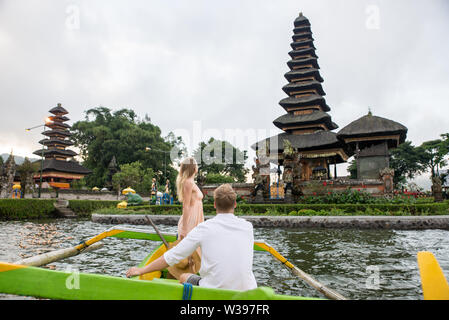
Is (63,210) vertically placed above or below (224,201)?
below

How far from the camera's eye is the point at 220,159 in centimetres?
6306

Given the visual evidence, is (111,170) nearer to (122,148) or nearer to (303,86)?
(122,148)

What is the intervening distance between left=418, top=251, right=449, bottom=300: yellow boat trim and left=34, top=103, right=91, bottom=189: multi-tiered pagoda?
51.2m

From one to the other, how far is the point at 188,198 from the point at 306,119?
29824 mm

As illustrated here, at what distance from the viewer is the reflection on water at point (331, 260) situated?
5.12 meters

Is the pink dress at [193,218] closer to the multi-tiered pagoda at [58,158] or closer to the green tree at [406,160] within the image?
the multi-tiered pagoda at [58,158]

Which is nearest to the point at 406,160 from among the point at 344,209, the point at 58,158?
the point at 344,209

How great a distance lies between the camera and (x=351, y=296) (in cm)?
459

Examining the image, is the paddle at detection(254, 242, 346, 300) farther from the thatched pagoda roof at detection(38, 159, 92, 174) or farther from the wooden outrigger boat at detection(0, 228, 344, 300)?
the thatched pagoda roof at detection(38, 159, 92, 174)

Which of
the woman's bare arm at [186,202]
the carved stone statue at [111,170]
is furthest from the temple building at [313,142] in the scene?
the carved stone statue at [111,170]

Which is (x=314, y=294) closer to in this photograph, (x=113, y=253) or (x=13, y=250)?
(x=113, y=253)

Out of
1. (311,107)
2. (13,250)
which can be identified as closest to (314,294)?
(13,250)

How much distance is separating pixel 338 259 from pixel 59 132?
5276 centimetres

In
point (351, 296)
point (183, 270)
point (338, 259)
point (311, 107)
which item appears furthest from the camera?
point (311, 107)
